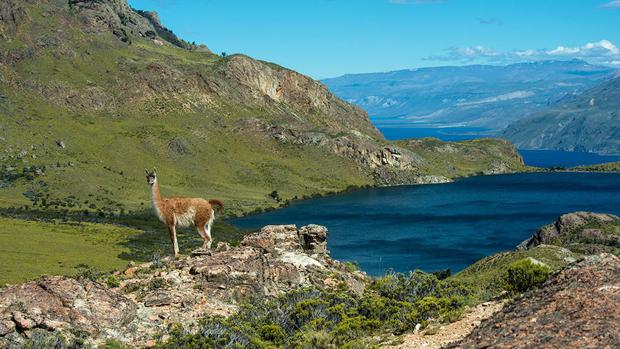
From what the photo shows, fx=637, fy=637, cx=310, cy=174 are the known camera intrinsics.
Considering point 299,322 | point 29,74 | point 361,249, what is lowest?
point 361,249

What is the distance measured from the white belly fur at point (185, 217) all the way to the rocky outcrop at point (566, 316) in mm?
17114

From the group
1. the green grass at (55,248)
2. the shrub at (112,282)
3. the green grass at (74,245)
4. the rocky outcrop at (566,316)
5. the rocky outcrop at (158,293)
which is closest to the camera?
the rocky outcrop at (566,316)

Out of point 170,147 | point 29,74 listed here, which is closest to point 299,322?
point 170,147

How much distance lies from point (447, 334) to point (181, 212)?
15.6m

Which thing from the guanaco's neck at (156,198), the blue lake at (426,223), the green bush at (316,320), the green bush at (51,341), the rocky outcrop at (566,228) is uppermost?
the guanaco's neck at (156,198)

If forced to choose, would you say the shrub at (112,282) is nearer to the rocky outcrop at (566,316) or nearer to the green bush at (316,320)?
the green bush at (316,320)

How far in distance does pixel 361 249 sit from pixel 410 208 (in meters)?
62.0

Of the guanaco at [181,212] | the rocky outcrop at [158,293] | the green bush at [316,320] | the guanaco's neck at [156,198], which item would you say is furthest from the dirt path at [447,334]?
the guanaco's neck at [156,198]

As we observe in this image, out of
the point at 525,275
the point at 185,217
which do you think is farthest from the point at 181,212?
the point at 525,275

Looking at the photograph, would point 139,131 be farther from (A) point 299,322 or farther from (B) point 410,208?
(A) point 299,322

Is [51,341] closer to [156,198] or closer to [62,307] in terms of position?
[62,307]

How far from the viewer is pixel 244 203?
177 m

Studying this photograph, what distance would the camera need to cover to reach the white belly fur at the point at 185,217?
3014 cm

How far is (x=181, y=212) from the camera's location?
30125mm
